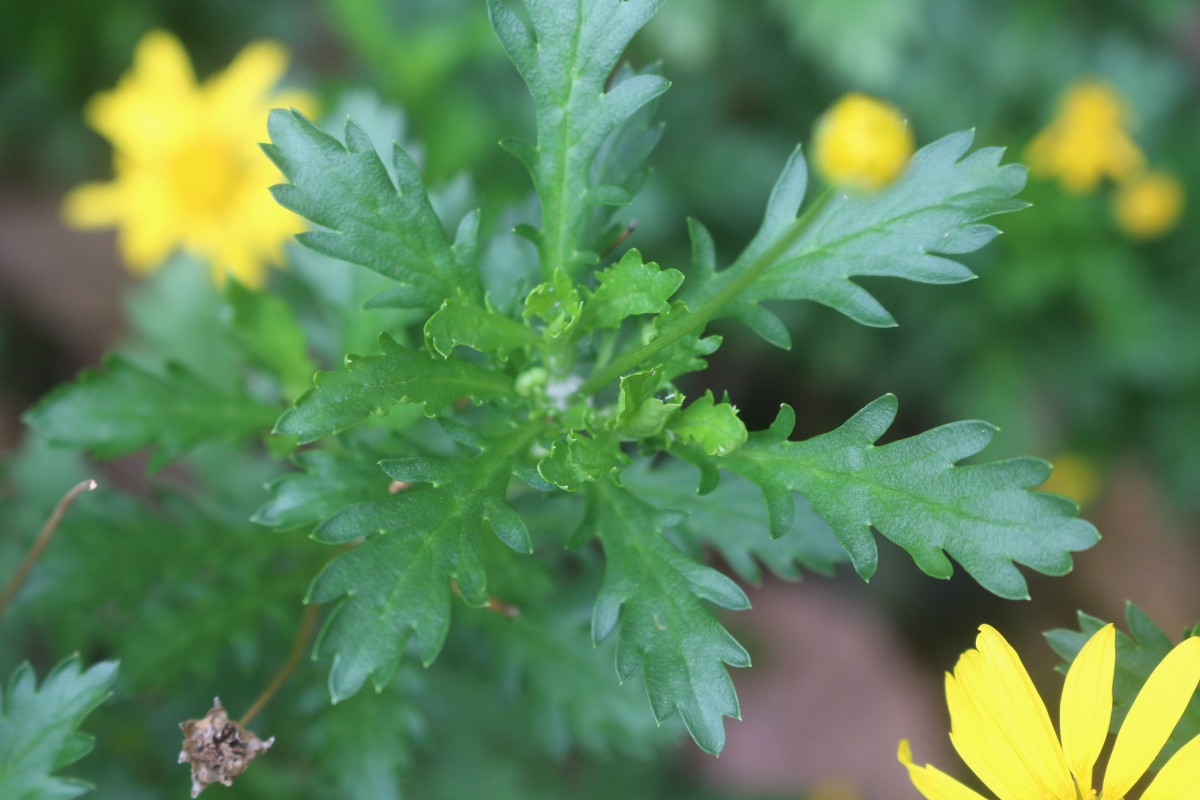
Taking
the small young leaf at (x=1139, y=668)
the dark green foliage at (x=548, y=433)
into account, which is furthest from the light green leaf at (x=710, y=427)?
the small young leaf at (x=1139, y=668)

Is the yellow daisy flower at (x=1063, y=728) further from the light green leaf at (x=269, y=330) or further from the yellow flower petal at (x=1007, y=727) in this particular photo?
the light green leaf at (x=269, y=330)

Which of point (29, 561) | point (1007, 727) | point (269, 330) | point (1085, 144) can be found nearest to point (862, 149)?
point (1007, 727)

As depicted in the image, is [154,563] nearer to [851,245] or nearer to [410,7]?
[851,245]

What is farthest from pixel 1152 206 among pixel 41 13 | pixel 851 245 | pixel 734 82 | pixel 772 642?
pixel 41 13

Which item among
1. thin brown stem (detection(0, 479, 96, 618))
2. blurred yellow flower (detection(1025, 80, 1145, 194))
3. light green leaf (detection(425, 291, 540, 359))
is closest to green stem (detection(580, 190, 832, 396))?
light green leaf (detection(425, 291, 540, 359))

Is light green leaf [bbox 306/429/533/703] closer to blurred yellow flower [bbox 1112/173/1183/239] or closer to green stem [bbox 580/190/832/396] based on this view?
green stem [bbox 580/190/832/396]

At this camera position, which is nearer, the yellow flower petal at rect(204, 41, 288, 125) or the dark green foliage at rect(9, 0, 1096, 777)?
the dark green foliage at rect(9, 0, 1096, 777)
